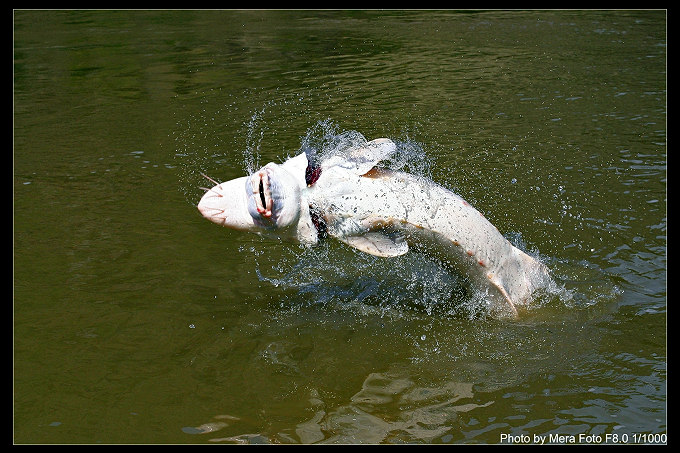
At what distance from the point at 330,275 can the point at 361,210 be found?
5.72ft

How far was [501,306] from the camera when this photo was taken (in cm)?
534

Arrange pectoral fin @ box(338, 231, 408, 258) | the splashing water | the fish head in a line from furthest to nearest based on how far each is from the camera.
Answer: the splashing water, pectoral fin @ box(338, 231, 408, 258), the fish head

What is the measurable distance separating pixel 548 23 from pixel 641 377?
46.6 ft

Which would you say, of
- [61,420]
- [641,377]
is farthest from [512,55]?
[61,420]

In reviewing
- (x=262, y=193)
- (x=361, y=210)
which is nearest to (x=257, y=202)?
(x=262, y=193)

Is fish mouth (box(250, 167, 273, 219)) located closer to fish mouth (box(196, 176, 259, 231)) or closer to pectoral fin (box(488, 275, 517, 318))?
fish mouth (box(196, 176, 259, 231))

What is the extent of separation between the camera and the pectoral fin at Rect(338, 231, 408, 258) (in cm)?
491

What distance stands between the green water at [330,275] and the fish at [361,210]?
68cm

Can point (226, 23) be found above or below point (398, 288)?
above

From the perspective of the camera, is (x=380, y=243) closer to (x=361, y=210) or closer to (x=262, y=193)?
(x=361, y=210)

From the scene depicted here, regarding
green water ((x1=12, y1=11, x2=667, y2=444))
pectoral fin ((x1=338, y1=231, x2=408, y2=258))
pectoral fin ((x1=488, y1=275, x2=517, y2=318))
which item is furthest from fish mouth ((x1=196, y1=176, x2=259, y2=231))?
pectoral fin ((x1=488, y1=275, x2=517, y2=318))

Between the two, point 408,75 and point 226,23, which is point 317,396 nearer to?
point 408,75

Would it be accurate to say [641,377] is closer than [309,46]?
Yes

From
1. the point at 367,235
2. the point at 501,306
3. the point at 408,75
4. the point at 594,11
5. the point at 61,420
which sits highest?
the point at 594,11
